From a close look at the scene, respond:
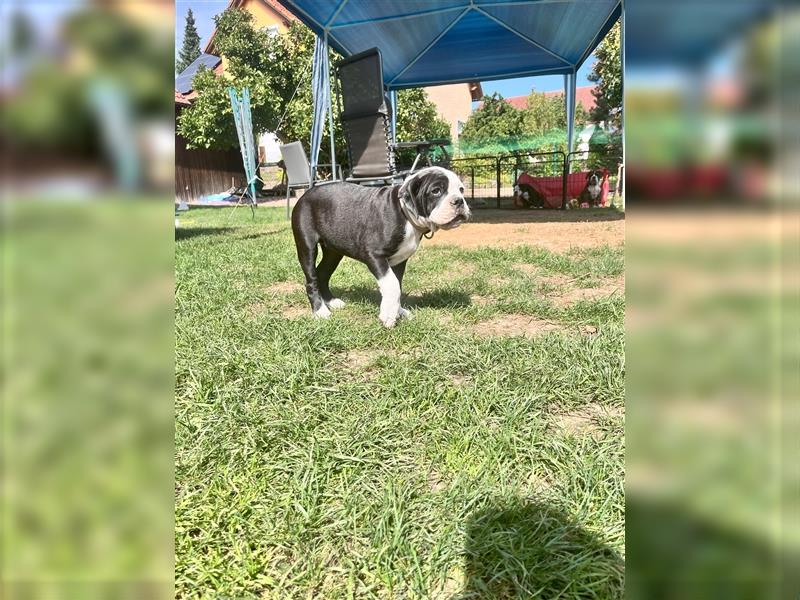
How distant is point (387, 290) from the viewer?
120 inches

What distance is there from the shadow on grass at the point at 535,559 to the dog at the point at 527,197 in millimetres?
10671

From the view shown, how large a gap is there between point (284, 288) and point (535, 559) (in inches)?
132

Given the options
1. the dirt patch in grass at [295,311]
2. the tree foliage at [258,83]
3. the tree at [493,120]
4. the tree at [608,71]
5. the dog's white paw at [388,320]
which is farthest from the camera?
the tree at [493,120]

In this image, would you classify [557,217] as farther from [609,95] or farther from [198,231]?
[609,95]

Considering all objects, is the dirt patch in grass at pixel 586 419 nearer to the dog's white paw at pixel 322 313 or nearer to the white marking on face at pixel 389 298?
the white marking on face at pixel 389 298

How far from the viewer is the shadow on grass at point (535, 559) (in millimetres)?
1147

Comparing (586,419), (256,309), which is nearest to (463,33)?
(256,309)

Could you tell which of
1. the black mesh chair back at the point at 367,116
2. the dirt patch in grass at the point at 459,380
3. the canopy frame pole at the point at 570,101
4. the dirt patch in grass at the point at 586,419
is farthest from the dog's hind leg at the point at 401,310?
the canopy frame pole at the point at 570,101

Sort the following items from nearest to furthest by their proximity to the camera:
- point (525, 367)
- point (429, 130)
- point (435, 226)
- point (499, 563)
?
point (499, 563) → point (525, 367) → point (435, 226) → point (429, 130)

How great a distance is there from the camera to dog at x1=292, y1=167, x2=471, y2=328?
9.47ft
